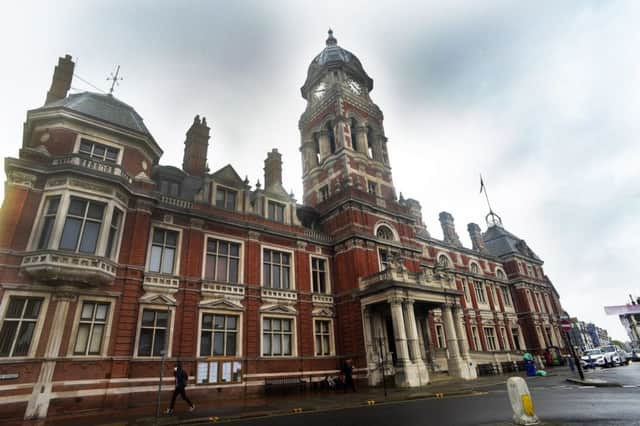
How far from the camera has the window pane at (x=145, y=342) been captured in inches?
645

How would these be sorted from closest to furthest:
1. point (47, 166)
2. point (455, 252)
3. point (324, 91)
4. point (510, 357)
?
point (47, 166) < point (510, 357) < point (324, 91) < point (455, 252)

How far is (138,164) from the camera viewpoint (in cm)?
1933

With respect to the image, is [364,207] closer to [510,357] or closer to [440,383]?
[440,383]

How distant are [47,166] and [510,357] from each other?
1575 inches

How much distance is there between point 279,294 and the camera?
22406mm

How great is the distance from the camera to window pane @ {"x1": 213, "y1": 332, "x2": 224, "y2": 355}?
18797mm

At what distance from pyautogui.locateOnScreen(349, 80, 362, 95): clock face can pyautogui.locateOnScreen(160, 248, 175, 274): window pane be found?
2602cm

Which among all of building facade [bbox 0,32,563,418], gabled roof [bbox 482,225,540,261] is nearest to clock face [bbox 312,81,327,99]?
building facade [bbox 0,32,563,418]

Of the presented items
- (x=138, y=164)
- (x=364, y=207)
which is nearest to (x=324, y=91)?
(x=364, y=207)

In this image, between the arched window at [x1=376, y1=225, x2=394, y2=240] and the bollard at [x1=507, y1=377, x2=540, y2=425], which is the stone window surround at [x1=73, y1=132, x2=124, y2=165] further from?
the bollard at [x1=507, y1=377, x2=540, y2=425]

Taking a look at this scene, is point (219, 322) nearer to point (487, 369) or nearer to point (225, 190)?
point (225, 190)

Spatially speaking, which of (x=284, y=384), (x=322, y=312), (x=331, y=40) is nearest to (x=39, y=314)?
(x=284, y=384)

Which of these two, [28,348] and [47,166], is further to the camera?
[47,166]

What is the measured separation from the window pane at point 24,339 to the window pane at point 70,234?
3.37 metres
